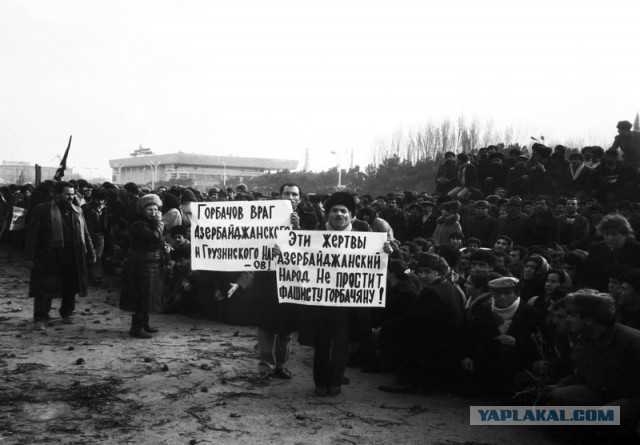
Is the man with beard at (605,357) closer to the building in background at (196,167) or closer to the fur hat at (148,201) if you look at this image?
the fur hat at (148,201)

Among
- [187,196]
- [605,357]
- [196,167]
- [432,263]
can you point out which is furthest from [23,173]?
[605,357]

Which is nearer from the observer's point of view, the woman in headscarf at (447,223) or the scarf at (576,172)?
the woman in headscarf at (447,223)

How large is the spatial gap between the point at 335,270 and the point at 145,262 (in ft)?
11.2

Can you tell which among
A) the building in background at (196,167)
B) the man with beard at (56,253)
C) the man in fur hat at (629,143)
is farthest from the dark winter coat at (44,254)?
the building in background at (196,167)

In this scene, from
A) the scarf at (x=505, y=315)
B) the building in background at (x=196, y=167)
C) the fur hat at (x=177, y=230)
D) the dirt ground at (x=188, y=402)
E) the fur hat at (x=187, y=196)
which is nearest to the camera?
the dirt ground at (x=188, y=402)

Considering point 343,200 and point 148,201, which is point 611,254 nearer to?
point 343,200

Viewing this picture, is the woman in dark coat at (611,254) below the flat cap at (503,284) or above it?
above

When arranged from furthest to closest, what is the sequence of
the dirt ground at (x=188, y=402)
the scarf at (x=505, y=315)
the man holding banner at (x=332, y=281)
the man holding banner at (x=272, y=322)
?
1. the man holding banner at (x=272, y=322)
2. the scarf at (x=505, y=315)
3. the man holding banner at (x=332, y=281)
4. the dirt ground at (x=188, y=402)

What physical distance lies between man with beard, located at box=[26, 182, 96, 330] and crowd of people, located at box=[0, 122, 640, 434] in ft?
0.06

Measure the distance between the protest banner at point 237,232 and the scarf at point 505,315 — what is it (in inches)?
98.5

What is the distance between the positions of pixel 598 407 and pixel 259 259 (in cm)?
378

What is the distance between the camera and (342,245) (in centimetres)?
679

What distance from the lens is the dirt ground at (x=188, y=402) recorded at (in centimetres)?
544

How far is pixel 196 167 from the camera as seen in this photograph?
84.9m
